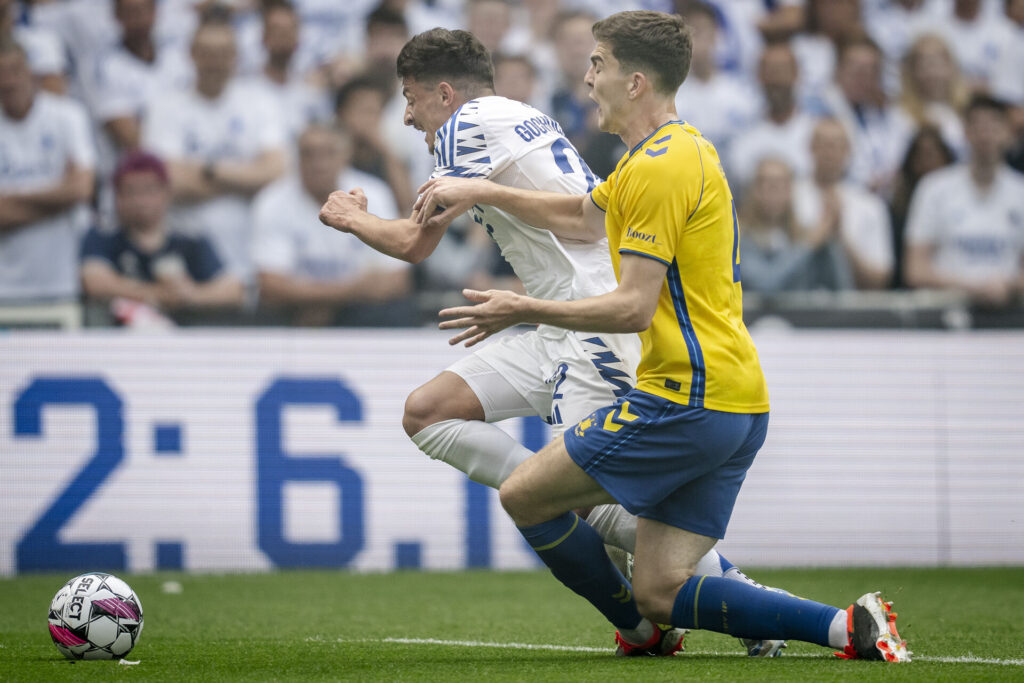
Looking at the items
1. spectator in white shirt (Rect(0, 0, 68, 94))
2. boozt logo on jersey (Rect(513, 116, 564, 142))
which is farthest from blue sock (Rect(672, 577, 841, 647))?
spectator in white shirt (Rect(0, 0, 68, 94))

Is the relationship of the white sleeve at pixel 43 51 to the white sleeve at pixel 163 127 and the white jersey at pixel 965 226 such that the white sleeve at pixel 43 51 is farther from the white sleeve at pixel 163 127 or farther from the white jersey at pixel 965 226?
the white jersey at pixel 965 226

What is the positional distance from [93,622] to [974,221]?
8.92 metres

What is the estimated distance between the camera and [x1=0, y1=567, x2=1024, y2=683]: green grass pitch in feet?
14.1

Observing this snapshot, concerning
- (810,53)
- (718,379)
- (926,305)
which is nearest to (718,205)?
(718,379)

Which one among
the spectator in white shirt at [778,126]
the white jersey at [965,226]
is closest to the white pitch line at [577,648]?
the spectator in white shirt at [778,126]

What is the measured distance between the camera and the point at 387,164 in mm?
10906

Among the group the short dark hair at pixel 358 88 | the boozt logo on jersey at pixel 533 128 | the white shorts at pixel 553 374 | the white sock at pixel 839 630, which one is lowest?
the white sock at pixel 839 630

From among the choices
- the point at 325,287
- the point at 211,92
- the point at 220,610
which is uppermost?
the point at 211,92

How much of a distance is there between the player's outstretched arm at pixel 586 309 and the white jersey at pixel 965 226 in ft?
25.8

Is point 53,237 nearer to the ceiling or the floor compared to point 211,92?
nearer to the floor

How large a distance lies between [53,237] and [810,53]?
6.96 m

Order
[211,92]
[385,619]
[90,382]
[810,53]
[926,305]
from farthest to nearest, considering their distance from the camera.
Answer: [810,53] → [211,92] → [926,305] → [90,382] → [385,619]

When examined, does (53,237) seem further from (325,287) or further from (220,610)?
(220,610)

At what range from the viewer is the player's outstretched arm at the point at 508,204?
4664 mm
